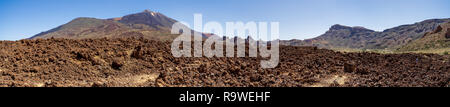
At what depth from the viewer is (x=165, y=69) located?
367 inches

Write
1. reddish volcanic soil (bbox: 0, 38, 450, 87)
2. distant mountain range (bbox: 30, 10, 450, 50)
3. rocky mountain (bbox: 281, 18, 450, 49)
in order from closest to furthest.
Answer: reddish volcanic soil (bbox: 0, 38, 450, 87) → distant mountain range (bbox: 30, 10, 450, 50) → rocky mountain (bbox: 281, 18, 450, 49)

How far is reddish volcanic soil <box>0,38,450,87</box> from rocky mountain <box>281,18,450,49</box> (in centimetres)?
4874

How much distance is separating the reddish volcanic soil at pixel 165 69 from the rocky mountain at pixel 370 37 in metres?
48.7

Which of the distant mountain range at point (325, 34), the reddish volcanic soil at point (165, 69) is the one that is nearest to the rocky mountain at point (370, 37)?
the distant mountain range at point (325, 34)

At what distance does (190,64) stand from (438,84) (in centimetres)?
833

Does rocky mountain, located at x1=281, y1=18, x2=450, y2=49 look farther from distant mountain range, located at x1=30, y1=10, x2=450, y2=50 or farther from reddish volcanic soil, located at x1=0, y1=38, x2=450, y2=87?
reddish volcanic soil, located at x1=0, y1=38, x2=450, y2=87

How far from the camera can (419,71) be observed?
9.89 meters

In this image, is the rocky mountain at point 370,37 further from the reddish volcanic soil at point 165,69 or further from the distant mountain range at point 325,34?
the reddish volcanic soil at point 165,69

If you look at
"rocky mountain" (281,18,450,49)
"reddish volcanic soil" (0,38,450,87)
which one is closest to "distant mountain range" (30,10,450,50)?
"rocky mountain" (281,18,450,49)

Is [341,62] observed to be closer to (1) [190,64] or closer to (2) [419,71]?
(2) [419,71]

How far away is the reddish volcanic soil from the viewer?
25.1ft

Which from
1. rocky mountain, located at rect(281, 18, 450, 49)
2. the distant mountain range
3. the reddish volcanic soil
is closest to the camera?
the reddish volcanic soil
